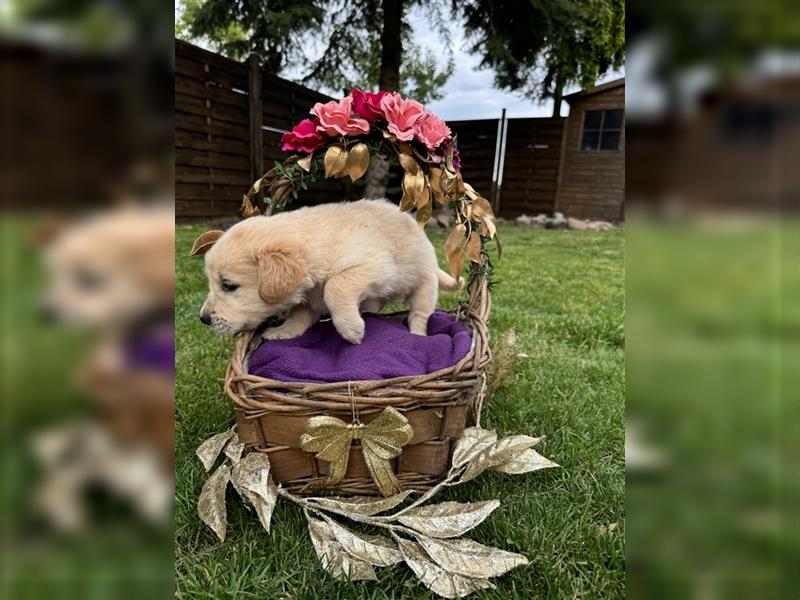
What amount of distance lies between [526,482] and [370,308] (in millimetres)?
755

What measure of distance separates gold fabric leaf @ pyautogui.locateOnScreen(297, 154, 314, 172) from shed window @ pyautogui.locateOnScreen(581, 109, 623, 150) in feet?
30.2

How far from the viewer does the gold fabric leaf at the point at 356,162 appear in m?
1.47

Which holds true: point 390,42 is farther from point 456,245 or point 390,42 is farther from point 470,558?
point 470,558

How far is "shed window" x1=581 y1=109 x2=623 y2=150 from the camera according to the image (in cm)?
962

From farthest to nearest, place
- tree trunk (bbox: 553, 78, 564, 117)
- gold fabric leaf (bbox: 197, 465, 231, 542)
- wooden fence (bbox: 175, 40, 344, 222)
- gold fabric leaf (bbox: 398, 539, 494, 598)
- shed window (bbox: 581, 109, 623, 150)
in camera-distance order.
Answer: shed window (bbox: 581, 109, 623, 150), tree trunk (bbox: 553, 78, 564, 117), wooden fence (bbox: 175, 40, 344, 222), gold fabric leaf (bbox: 197, 465, 231, 542), gold fabric leaf (bbox: 398, 539, 494, 598)

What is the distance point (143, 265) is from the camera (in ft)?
1.02

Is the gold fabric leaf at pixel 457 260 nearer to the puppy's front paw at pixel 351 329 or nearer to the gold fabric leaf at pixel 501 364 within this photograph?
the puppy's front paw at pixel 351 329

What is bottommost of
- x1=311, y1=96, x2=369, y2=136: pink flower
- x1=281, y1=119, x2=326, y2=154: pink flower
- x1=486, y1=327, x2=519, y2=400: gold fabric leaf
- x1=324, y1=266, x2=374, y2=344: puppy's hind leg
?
x1=486, y1=327, x2=519, y2=400: gold fabric leaf

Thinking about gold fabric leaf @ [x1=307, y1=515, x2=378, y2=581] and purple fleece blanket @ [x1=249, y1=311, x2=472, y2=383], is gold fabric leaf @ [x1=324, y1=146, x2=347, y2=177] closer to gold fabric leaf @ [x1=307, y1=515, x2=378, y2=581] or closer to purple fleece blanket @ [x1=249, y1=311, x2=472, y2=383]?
purple fleece blanket @ [x1=249, y1=311, x2=472, y2=383]

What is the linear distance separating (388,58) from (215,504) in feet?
19.8

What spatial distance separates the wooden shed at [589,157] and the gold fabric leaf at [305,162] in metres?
8.96

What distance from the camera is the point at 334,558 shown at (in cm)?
108

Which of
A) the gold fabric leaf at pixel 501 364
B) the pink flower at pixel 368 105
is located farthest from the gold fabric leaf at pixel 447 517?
the pink flower at pixel 368 105

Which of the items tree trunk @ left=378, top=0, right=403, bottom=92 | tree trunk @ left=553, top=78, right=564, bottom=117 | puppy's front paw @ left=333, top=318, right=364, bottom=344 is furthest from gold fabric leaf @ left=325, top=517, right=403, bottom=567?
tree trunk @ left=553, top=78, right=564, bottom=117
